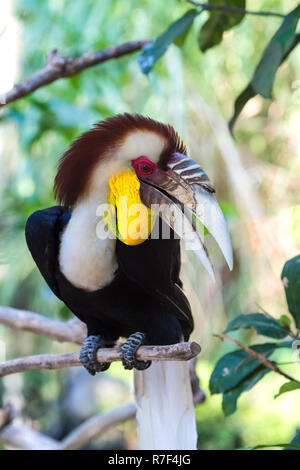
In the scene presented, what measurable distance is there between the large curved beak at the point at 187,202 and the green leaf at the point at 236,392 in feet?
0.93

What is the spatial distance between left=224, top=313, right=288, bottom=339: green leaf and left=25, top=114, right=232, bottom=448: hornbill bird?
0.08 m

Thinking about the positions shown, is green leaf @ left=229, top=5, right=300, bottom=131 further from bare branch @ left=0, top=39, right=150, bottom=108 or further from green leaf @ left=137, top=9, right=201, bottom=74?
bare branch @ left=0, top=39, right=150, bottom=108

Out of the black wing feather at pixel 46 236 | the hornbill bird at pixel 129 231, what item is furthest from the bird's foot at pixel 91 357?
the black wing feather at pixel 46 236

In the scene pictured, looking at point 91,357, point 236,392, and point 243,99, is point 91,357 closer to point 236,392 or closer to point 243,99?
point 236,392

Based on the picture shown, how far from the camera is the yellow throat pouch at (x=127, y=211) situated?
69 cm

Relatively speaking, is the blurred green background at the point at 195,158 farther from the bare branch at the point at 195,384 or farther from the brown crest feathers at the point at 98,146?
the brown crest feathers at the point at 98,146

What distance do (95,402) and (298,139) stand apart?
1.63 meters

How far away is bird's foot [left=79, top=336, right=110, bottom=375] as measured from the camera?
795 millimetres

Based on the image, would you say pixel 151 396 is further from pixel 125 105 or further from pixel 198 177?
pixel 125 105

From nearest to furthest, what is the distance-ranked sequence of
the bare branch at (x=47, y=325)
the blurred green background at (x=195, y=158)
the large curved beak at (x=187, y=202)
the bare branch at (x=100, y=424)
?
the large curved beak at (x=187, y=202), the bare branch at (x=47, y=325), the bare branch at (x=100, y=424), the blurred green background at (x=195, y=158)

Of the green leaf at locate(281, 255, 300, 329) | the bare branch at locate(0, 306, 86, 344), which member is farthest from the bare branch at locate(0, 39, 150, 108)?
the green leaf at locate(281, 255, 300, 329)

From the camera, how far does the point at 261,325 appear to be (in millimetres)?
835

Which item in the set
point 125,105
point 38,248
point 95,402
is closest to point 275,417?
point 95,402

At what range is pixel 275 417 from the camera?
2.36 metres
